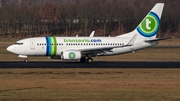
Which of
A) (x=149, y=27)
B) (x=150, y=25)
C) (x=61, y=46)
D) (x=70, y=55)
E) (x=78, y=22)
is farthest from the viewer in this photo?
(x=78, y=22)

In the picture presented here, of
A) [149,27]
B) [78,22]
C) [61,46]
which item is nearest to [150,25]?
[149,27]

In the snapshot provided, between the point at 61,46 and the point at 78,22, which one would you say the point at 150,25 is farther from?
the point at 78,22

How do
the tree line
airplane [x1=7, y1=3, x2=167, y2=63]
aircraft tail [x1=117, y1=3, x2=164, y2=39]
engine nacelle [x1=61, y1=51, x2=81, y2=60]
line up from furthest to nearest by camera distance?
1. the tree line
2. aircraft tail [x1=117, y1=3, x2=164, y2=39]
3. airplane [x1=7, y1=3, x2=167, y2=63]
4. engine nacelle [x1=61, y1=51, x2=81, y2=60]

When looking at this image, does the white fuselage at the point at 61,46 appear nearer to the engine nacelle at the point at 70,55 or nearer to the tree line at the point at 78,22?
the engine nacelle at the point at 70,55

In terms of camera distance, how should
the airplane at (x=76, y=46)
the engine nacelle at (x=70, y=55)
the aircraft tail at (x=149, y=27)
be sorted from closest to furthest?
the engine nacelle at (x=70, y=55), the airplane at (x=76, y=46), the aircraft tail at (x=149, y=27)

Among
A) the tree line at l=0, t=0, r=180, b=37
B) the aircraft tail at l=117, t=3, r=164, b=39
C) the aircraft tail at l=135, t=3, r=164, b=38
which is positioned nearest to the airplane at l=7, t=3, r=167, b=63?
the aircraft tail at l=117, t=3, r=164, b=39

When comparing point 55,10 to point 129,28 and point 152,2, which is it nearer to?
point 129,28

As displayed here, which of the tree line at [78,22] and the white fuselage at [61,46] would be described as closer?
the white fuselage at [61,46]

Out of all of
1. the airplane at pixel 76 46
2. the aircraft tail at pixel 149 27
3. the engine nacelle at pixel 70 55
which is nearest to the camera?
the engine nacelle at pixel 70 55

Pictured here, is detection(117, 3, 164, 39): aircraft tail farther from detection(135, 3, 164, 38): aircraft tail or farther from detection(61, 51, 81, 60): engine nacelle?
detection(61, 51, 81, 60): engine nacelle

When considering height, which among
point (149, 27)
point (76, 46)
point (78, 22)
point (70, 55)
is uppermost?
point (78, 22)

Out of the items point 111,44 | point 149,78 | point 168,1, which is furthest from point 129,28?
point 149,78

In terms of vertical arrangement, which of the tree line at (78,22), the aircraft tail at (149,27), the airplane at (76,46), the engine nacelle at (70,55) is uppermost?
the tree line at (78,22)

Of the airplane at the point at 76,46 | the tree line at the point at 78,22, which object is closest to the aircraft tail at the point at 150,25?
the airplane at the point at 76,46
